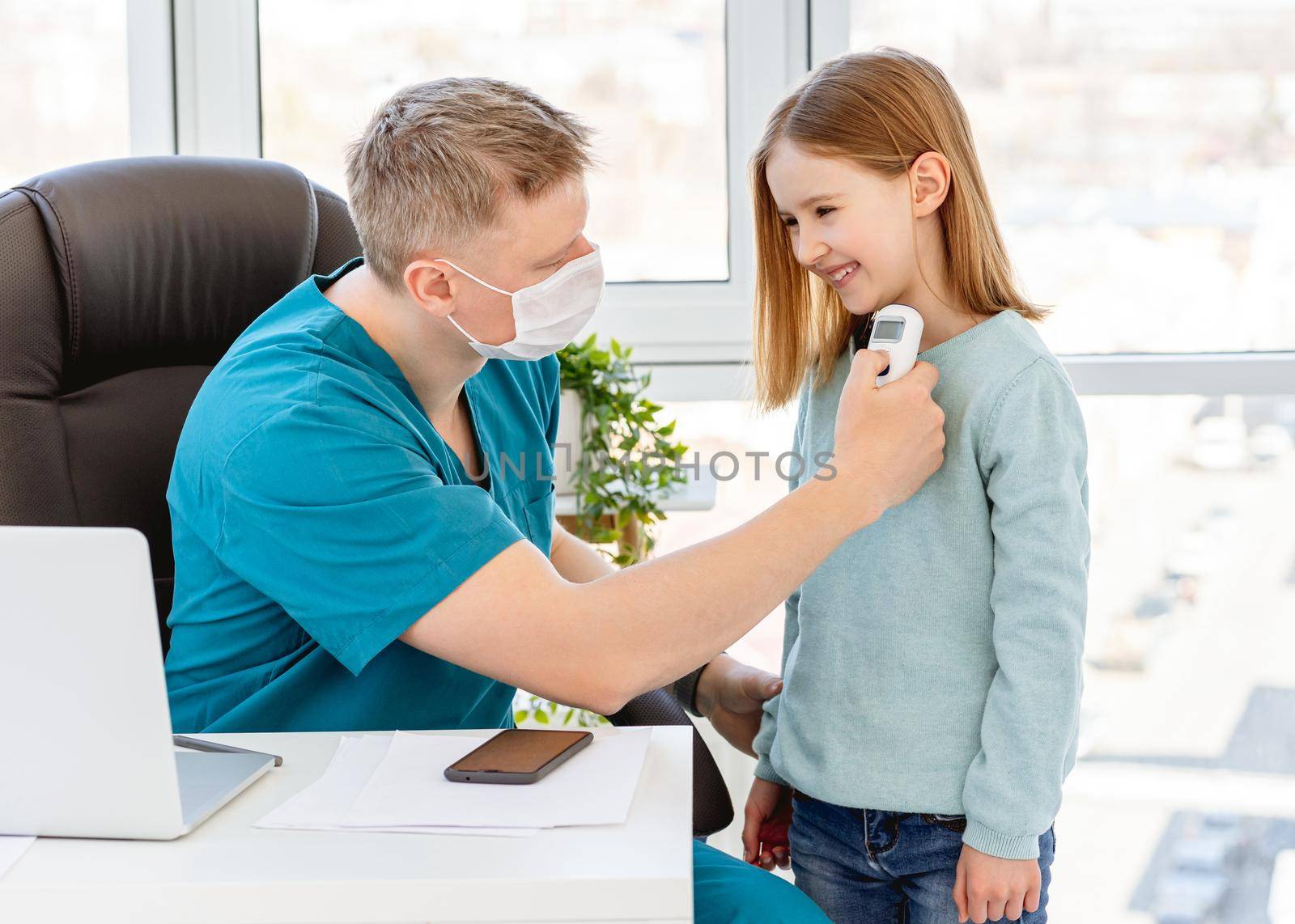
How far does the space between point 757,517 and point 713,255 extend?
41.0 inches

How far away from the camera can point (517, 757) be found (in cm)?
80

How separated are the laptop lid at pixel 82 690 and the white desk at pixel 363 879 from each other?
0.02 metres

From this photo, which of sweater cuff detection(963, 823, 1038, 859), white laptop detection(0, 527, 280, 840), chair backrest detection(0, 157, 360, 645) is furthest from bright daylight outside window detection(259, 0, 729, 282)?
white laptop detection(0, 527, 280, 840)

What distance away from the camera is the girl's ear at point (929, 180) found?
3.37 feet

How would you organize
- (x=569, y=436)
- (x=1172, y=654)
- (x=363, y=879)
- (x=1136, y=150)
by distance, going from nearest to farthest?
(x=363, y=879)
(x=569, y=436)
(x=1136, y=150)
(x=1172, y=654)

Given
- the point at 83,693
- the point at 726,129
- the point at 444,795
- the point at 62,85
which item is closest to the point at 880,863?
the point at 444,795

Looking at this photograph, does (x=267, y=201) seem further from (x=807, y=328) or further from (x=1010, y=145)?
(x=1010, y=145)

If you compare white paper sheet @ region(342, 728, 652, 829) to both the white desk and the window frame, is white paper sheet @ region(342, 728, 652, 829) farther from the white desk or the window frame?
the window frame

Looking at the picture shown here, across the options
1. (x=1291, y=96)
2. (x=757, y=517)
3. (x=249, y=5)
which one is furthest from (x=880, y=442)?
(x=249, y=5)

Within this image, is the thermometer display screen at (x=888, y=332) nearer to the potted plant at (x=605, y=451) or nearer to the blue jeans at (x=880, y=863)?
the blue jeans at (x=880, y=863)

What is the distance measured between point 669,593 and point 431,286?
369 millimetres

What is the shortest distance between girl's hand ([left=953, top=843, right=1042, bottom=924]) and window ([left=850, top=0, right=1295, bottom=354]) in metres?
1.07

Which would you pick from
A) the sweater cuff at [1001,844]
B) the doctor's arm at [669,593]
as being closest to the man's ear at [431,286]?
the doctor's arm at [669,593]

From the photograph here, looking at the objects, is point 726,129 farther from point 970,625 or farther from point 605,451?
point 970,625
